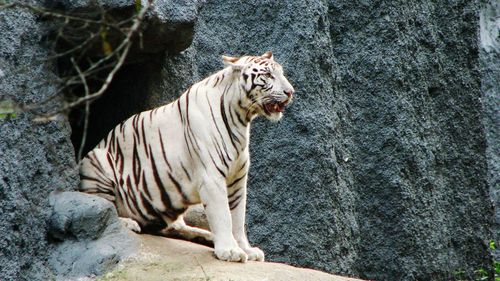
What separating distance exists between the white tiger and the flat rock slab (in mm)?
171

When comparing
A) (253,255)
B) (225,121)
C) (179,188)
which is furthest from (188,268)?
(225,121)

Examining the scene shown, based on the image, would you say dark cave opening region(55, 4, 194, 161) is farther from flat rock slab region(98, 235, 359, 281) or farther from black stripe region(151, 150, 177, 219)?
flat rock slab region(98, 235, 359, 281)

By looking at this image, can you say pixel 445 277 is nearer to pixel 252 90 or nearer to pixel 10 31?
pixel 252 90

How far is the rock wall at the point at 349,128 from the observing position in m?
6.90

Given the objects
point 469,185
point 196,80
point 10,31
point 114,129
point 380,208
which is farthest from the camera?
point 469,185

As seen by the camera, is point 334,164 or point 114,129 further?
point 334,164

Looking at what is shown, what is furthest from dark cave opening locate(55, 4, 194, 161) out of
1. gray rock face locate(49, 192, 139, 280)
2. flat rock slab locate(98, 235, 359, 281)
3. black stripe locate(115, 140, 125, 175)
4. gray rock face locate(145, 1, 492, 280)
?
flat rock slab locate(98, 235, 359, 281)

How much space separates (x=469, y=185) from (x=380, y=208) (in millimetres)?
1111

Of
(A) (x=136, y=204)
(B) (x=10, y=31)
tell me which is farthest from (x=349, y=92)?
(B) (x=10, y=31)

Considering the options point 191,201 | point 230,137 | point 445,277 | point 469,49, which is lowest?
point 445,277

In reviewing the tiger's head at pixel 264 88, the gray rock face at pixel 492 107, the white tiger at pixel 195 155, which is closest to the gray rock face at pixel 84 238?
the white tiger at pixel 195 155

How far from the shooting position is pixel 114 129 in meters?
6.22

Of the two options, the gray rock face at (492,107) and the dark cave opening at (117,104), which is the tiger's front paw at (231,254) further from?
the gray rock face at (492,107)

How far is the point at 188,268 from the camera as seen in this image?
541cm
